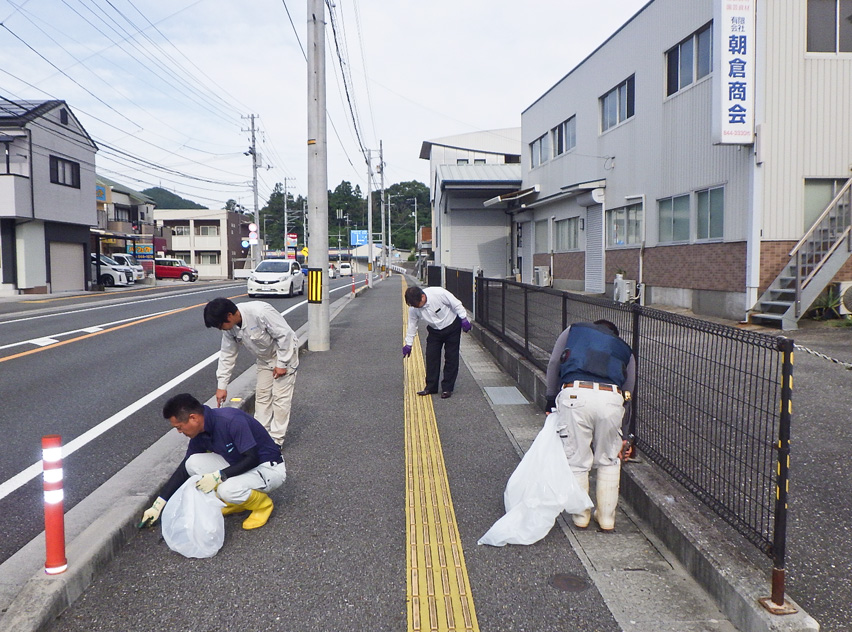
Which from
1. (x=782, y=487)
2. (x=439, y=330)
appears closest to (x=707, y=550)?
(x=782, y=487)

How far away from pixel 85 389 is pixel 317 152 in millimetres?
5943

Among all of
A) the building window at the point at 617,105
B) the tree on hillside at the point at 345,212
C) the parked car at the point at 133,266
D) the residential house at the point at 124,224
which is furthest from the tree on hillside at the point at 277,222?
the building window at the point at 617,105

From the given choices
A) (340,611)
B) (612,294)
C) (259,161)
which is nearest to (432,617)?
(340,611)

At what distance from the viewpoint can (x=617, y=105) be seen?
20.6 metres

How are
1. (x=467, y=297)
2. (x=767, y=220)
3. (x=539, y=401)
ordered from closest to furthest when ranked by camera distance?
(x=539, y=401)
(x=767, y=220)
(x=467, y=297)

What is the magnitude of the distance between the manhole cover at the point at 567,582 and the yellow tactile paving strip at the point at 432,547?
0.47m

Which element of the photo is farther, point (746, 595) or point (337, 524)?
point (337, 524)

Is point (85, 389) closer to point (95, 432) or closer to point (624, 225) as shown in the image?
point (95, 432)

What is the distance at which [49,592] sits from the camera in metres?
3.11

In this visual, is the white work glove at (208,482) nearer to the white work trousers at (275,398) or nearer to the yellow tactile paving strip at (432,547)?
the yellow tactile paving strip at (432,547)

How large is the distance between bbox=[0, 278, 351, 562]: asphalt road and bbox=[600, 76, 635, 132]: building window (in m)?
11.6

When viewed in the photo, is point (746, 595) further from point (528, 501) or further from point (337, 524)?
point (337, 524)

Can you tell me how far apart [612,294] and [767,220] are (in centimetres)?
753

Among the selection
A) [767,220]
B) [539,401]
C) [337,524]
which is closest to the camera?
[337,524]
